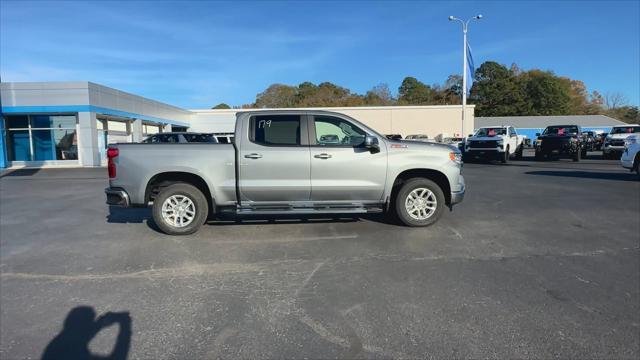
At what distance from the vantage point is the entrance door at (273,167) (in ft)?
21.2

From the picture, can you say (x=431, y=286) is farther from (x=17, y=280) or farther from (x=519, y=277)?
(x=17, y=280)

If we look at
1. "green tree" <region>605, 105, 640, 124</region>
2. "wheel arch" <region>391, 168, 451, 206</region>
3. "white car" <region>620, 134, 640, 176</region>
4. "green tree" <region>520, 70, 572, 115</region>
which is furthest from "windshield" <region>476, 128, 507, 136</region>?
"green tree" <region>605, 105, 640, 124</region>

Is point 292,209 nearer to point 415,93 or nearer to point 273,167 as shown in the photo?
point 273,167

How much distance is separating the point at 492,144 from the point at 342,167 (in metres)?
17.3

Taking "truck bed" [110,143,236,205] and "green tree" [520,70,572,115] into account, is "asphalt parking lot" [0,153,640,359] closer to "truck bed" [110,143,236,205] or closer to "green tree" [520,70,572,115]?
"truck bed" [110,143,236,205]

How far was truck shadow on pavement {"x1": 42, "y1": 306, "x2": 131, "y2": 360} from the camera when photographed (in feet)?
10.2

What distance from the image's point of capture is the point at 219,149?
6.49 metres

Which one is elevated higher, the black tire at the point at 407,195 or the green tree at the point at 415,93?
the green tree at the point at 415,93

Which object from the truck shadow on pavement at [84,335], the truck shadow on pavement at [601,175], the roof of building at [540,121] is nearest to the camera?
the truck shadow on pavement at [84,335]

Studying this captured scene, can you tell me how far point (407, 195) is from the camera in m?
6.84

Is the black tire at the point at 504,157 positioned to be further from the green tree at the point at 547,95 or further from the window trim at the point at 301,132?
the green tree at the point at 547,95

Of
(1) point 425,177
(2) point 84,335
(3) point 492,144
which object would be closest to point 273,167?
(1) point 425,177

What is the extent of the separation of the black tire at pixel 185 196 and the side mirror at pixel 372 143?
2748 millimetres

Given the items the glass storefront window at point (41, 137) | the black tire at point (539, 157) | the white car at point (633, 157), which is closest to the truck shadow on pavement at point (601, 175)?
the white car at point (633, 157)
